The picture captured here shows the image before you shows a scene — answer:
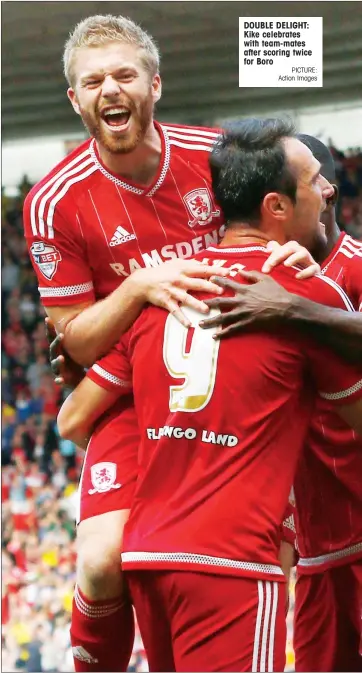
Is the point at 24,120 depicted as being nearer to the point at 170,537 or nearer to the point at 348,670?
the point at 170,537

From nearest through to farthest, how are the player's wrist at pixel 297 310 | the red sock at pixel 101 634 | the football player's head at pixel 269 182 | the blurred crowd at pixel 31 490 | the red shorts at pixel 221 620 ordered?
the red shorts at pixel 221 620 → the player's wrist at pixel 297 310 → the football player's head at pixel 269 182 → the red sock at pixel 101 634 → the blurred crowd at pixel 31 490

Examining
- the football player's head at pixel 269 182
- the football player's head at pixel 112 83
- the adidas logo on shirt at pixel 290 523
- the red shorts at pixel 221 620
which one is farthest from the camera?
the adidas logo on shirt at pixel 290 523

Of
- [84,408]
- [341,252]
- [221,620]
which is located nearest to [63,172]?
[84,408]

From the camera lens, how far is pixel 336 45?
9.06 feet

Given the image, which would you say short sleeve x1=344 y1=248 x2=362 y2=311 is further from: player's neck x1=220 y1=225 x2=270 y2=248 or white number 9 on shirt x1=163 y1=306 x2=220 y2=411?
white number 9 on shirt x1=163 y1=306 x2=220 y2=411

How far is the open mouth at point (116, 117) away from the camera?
247cm

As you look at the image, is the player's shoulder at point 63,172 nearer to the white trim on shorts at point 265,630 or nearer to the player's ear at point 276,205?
the player's ear at point 276,205

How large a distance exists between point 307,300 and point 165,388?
0.33m

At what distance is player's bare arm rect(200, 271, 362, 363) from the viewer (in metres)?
2.06

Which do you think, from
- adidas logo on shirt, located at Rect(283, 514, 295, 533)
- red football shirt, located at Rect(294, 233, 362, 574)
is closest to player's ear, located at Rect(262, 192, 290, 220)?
red football shirt, located at Rect(294, 233, 362, 574)

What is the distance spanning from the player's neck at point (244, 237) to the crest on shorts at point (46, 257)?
1.78ft

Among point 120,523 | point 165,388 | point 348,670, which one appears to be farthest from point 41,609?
point 165,388

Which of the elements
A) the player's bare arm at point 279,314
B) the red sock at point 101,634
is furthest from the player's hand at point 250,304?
the red sock at point 101,634

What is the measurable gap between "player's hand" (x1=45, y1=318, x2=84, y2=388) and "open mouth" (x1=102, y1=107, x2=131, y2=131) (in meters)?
0.50
